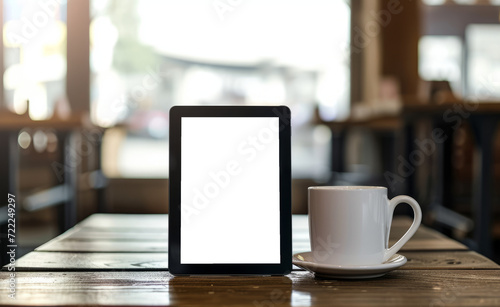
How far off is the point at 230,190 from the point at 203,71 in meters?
4.58

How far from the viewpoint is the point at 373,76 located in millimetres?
5098

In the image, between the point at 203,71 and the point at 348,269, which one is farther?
the point at 203,71

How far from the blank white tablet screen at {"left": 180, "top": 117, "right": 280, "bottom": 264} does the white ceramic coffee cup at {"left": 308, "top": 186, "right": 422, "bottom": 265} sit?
6 centimetres

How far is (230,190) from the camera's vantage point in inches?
28.4

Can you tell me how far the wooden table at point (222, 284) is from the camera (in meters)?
0.57

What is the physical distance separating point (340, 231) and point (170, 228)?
20cm

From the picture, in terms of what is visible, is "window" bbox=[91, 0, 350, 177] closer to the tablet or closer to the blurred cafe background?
the blurred cafe background

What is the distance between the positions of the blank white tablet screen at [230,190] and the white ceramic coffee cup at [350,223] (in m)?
0.06

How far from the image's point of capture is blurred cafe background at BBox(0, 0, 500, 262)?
4723 mm

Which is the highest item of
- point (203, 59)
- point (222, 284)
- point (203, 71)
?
point (203, 59)

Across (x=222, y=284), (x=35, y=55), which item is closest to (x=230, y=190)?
(x=222, y=284)

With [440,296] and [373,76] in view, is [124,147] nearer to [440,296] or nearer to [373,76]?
[373,76]

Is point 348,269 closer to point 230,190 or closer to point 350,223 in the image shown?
point 350,223

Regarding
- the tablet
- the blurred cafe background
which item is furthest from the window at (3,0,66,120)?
the tablet
